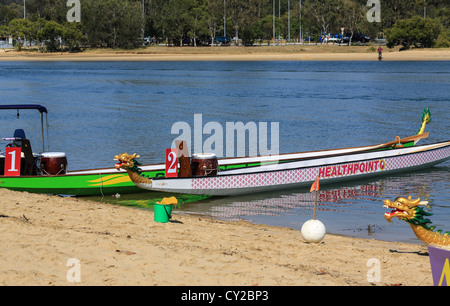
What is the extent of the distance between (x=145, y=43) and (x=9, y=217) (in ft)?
388

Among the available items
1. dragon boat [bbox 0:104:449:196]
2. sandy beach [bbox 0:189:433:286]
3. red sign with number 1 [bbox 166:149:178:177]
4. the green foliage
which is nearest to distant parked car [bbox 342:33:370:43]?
the green foliage

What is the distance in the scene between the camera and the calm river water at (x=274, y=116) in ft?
55.1

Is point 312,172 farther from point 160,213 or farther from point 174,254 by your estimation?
point 174,254

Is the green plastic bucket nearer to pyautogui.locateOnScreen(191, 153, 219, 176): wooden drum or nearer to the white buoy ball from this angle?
the white buoy ball

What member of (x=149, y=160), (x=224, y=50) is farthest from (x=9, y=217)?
(x=224, y=50)

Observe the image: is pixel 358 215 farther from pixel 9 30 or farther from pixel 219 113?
pixel 9 30

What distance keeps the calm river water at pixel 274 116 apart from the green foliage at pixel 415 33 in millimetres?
18604

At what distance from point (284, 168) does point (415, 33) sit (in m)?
86.1

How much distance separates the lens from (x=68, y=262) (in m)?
8.58

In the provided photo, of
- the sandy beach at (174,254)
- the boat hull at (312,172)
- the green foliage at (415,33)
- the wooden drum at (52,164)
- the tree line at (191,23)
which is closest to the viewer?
the sandy beach at (174,254)

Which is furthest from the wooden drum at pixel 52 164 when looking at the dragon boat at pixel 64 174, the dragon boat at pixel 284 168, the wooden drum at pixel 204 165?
the wooden drum at pixel 204 165

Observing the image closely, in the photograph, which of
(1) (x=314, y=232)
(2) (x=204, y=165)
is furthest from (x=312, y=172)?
(1) (x=314, y=232)

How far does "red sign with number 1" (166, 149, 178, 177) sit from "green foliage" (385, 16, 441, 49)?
87626mm

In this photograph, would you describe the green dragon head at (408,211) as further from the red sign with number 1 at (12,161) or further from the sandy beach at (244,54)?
the sandy beach at (244,54)
